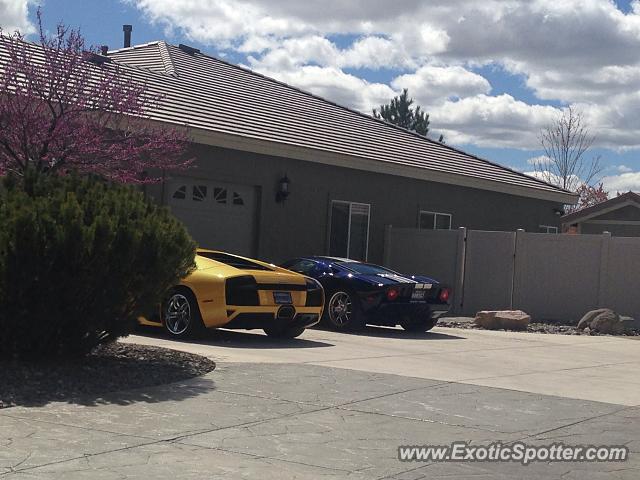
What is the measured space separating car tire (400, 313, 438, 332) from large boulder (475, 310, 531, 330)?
2346mm

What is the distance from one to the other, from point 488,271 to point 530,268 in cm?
100

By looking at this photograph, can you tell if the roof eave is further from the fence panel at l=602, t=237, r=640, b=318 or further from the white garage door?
the fence panel at l=602, t=237, r=640, b=318

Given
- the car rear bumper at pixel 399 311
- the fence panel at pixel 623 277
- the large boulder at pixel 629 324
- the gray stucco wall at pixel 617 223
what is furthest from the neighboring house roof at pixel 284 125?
the large boulder at pixel 629 324

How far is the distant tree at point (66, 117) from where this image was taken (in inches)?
463

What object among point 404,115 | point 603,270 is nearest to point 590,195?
point 404,115

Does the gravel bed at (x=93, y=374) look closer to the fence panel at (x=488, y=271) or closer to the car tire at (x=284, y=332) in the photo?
the car tire at (x=284, y=332)

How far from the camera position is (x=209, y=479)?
6.23 meters

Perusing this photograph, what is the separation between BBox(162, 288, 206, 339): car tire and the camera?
13.3m

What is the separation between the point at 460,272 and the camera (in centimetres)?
2259

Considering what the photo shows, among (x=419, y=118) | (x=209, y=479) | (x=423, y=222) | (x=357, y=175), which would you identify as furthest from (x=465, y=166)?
(x=419, y=118)

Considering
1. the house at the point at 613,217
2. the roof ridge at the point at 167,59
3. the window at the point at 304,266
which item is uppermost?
the roof ridge at the point at 167,59

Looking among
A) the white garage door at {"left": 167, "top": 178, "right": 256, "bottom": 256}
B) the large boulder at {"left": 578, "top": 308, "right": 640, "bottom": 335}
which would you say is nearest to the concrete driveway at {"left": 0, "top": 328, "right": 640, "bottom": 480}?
the large boulder at {"left": 578, "top": 308, "right": 640, "bottom": 335}

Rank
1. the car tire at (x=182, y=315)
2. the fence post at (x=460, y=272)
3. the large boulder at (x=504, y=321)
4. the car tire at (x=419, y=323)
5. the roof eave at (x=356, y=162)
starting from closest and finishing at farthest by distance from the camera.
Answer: the car tire at (x=182, y=315) < the car tire at (x=419, y=323) < the large boulder at (x=504, y=321) < the roof eave at (x=356, y=162) < the fence post at (x=460, y=272)

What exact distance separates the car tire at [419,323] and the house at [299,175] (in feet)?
14.8
